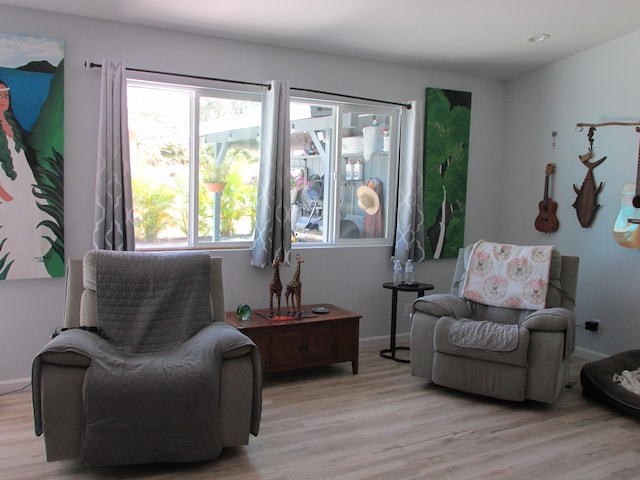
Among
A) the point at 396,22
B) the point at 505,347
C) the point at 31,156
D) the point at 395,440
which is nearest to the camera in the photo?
the point at 395,440

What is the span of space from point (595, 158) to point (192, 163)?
311cm

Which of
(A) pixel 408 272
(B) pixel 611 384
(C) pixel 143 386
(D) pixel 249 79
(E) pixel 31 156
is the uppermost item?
(D) pixel 249 79

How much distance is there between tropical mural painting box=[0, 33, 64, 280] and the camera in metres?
3.31

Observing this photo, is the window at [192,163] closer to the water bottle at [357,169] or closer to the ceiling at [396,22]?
the ceiling at [396,22]

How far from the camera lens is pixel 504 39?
397cm

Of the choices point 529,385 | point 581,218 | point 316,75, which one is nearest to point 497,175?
point 581,218

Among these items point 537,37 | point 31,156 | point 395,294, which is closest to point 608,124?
point 537,37

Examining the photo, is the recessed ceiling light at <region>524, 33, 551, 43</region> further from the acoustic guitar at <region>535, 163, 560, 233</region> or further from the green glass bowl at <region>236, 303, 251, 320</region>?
the green glass bowl at <region>236, 303, 251, 320</region>

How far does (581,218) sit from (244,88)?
9.25ft

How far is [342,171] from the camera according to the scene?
455 centimetres

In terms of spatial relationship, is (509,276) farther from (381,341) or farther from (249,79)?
(249,79)

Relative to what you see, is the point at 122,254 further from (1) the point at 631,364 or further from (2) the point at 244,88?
(1) the point at 631,364


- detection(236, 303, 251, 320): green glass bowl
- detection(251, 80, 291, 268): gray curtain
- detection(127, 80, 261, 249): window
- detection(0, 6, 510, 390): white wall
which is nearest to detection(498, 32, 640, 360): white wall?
detection(0, 6, 510, 390): white wall

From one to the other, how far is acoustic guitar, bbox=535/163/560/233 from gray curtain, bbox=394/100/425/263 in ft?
3.47
